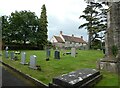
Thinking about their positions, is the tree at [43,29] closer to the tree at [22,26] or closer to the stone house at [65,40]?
the tree at [22,26]

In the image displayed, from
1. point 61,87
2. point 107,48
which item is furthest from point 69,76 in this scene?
point 107,48

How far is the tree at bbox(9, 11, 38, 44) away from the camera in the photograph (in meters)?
59.6

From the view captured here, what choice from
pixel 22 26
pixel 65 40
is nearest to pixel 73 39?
pixel 65 40

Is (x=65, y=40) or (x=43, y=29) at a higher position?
(x=43, y=29)

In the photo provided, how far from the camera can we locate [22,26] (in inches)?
2399

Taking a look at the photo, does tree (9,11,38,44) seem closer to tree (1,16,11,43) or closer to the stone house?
tree (1,16,11,43)

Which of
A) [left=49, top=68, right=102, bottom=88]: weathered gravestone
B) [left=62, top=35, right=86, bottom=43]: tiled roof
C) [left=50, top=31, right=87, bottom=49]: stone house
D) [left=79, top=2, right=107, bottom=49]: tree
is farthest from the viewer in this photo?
[left=62, top=35, right=86, bottom=43]: tiled roof

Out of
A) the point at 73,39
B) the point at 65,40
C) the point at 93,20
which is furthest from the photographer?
the point at 73,39

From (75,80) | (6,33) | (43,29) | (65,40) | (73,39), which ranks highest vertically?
(43,29)

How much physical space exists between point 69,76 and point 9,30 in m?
50.7

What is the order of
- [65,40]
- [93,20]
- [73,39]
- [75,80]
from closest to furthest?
[75,80], [93,20], [65,40], [73,39]

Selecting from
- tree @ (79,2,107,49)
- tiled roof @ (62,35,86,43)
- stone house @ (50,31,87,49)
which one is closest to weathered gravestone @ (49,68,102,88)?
tree @ (79,2,107,49)

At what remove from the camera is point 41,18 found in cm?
7031

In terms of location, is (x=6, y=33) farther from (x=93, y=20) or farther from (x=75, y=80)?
(x=75, y=80)
